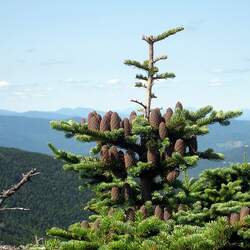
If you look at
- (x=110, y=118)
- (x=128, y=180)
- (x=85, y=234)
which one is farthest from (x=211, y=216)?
(x=85, y=234)

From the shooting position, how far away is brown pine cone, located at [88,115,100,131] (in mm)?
14488

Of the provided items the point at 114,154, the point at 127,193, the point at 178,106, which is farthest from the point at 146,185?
the point at 178,106

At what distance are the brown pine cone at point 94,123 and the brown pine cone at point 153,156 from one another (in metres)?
1.51

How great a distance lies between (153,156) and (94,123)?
1.79 metres

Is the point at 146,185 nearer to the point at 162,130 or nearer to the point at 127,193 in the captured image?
the point at 127,193

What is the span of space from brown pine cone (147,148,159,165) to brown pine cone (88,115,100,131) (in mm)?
1512

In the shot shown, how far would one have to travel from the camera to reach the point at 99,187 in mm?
14766

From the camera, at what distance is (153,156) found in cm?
1427

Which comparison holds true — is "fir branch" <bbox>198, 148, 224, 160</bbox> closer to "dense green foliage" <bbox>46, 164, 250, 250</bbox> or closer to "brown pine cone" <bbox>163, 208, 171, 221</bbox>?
"brown pine cone" <bbox>163, 208, 171, 221</bbox>

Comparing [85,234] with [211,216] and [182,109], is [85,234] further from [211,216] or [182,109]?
[182,109]

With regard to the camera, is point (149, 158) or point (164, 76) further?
point (164, 76)

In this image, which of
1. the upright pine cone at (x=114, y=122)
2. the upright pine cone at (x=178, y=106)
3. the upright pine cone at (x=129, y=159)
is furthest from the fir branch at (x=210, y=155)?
the upright pine cone at (x=114, y=122)

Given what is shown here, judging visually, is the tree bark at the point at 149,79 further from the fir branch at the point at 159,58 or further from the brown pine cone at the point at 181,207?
the brown pine cone at the point at 181,207

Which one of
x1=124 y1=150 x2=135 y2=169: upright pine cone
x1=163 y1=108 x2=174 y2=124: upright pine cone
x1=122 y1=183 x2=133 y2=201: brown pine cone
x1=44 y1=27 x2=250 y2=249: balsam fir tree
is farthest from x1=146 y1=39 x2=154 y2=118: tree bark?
x1=122 y1=183 x2=133 y2=201: brown pine cone
